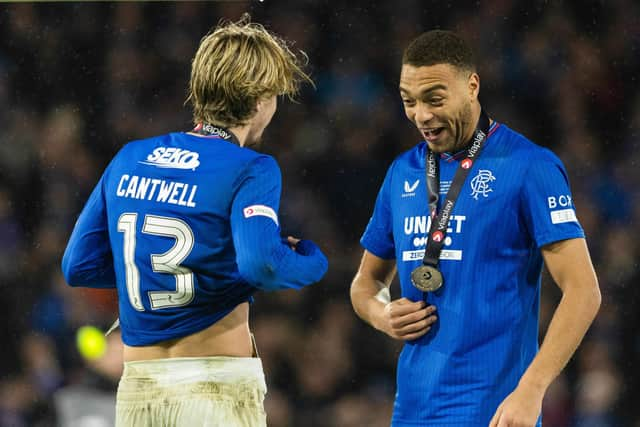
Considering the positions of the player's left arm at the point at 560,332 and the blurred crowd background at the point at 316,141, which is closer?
the player's left arm at the point at 560,332

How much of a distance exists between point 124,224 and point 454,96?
874 millimetres

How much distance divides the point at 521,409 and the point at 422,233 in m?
0.52

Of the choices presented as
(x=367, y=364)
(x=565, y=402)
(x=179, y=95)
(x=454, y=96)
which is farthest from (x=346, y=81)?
(x=454, y=96)

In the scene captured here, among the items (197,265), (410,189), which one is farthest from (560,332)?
(197,265)

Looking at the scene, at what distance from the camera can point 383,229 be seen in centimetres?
254

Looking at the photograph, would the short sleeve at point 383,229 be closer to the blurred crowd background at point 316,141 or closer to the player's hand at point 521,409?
the player's hand at point 521,409

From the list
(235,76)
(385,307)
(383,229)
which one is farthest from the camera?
(383,229)

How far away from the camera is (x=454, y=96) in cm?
231

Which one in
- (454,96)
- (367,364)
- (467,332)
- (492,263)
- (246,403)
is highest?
(454,96)

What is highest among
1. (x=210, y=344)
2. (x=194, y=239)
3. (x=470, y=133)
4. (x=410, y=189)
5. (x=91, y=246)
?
(x=470, y=133)

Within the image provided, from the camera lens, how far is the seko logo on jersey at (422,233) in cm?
227

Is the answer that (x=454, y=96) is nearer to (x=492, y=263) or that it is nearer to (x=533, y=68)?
(x=492, y=263)

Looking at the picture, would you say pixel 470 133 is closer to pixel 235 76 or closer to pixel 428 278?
pixel 428 278

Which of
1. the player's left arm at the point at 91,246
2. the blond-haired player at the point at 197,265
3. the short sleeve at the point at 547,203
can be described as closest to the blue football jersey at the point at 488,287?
the short sleeve at the point at 547,203
